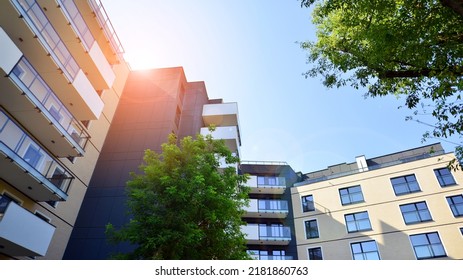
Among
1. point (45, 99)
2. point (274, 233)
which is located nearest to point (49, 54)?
point (45, 99)

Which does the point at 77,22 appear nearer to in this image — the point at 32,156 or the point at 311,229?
the point at 32,156

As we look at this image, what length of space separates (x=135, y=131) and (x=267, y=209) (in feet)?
46.0

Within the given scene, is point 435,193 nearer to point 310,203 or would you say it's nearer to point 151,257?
point 310,203

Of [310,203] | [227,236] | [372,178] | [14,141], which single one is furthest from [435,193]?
[14,141]

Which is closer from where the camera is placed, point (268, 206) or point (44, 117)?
point (44, 117)

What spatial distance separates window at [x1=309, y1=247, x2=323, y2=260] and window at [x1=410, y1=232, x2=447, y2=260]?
6.95 meters

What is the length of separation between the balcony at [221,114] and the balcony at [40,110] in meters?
12.3

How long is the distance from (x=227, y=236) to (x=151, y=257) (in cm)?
281

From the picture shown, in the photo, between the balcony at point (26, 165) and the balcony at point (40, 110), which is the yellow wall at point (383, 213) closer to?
the balcony at point (26, 165)

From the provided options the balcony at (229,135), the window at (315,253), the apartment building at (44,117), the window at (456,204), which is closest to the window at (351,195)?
the window at (315,253)

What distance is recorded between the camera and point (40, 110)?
37.2ft

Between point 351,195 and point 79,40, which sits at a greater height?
point 79,40

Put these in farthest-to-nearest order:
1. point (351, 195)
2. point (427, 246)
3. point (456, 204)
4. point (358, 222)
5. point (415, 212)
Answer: point (351, 195) → point (358, 222) → point (415, 212) → point (456, 204) → point (427, 246)

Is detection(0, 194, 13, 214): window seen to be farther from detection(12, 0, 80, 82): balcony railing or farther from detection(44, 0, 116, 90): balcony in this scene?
detection(44, 0, 116, 90): balcony
